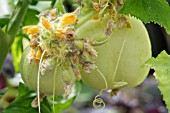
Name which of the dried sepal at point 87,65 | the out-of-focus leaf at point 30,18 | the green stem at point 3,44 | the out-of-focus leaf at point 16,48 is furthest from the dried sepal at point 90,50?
the out-of-focus leaf at point 16,48

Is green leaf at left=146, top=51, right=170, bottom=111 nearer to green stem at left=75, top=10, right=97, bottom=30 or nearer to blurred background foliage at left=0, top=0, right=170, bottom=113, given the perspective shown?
green stem at left=75, top=10, right=97, bottom=30

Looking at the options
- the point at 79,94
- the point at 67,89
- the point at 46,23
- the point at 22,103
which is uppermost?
the point at 46,23

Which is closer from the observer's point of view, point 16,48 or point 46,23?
point 46,23

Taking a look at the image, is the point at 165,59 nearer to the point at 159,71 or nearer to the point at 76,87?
the point at 159,71

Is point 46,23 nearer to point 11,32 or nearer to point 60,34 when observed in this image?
point 60,34

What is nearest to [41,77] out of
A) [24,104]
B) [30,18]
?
[24,104]

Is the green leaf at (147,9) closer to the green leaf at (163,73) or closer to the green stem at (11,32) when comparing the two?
the green leaf at (163,73)

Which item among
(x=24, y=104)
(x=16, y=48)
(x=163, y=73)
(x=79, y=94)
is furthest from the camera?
(x=79, y=94)
